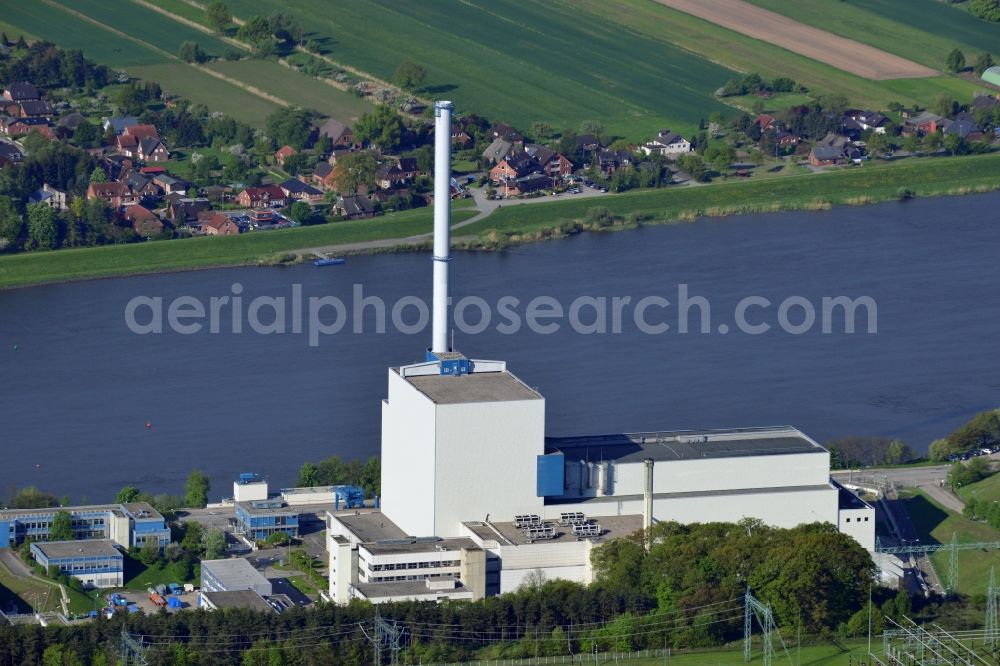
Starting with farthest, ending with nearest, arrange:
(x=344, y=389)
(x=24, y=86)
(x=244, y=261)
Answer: (x=24, y=86) < (x=244, y=261) < (x=344, y=389)

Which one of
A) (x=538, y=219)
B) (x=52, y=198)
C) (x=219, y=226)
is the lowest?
(x=219, y=226)

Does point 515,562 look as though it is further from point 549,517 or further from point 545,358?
point 545,358

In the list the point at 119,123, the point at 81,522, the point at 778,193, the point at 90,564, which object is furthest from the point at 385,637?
the point at 119,123

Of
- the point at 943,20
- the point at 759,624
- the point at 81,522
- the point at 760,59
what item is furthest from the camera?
the point at 943,20

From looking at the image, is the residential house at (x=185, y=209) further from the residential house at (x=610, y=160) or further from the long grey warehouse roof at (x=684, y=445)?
the long grey warehouse roof at (x=684, y=445)

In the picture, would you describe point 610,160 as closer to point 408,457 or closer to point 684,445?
point 684,445

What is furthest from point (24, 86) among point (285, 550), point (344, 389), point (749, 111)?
point (285, 550)

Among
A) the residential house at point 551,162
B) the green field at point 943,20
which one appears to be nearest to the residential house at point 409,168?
the residential house at point 551,162
